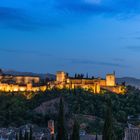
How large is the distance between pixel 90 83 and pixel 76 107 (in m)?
14.6

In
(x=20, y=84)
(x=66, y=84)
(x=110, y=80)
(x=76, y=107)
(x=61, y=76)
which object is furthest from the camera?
(x=20, y=84)

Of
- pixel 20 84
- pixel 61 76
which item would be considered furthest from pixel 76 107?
pixel 20 84

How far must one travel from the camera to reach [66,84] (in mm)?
124000

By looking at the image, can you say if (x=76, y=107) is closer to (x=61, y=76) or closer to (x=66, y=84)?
(x=66, y=84)

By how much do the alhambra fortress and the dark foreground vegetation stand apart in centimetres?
366

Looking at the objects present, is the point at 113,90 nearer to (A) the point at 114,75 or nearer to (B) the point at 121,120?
(A) the point at 114,75

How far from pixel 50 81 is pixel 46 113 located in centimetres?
2508

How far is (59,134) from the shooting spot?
4003cm

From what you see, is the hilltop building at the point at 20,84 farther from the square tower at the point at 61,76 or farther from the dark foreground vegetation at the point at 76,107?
the dark foreground vegetation at the point at 76,107

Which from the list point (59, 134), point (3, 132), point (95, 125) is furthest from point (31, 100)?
point (59, 134)

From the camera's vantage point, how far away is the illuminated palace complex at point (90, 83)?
12243cm

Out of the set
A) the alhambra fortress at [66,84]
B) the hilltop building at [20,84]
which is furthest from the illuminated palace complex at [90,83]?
the hilltop building at [20,84]

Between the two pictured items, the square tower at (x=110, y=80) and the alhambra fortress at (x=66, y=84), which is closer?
the alhambra fortress at (x=66, y=84)

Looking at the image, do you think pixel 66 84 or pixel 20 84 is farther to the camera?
pixel 20 84
